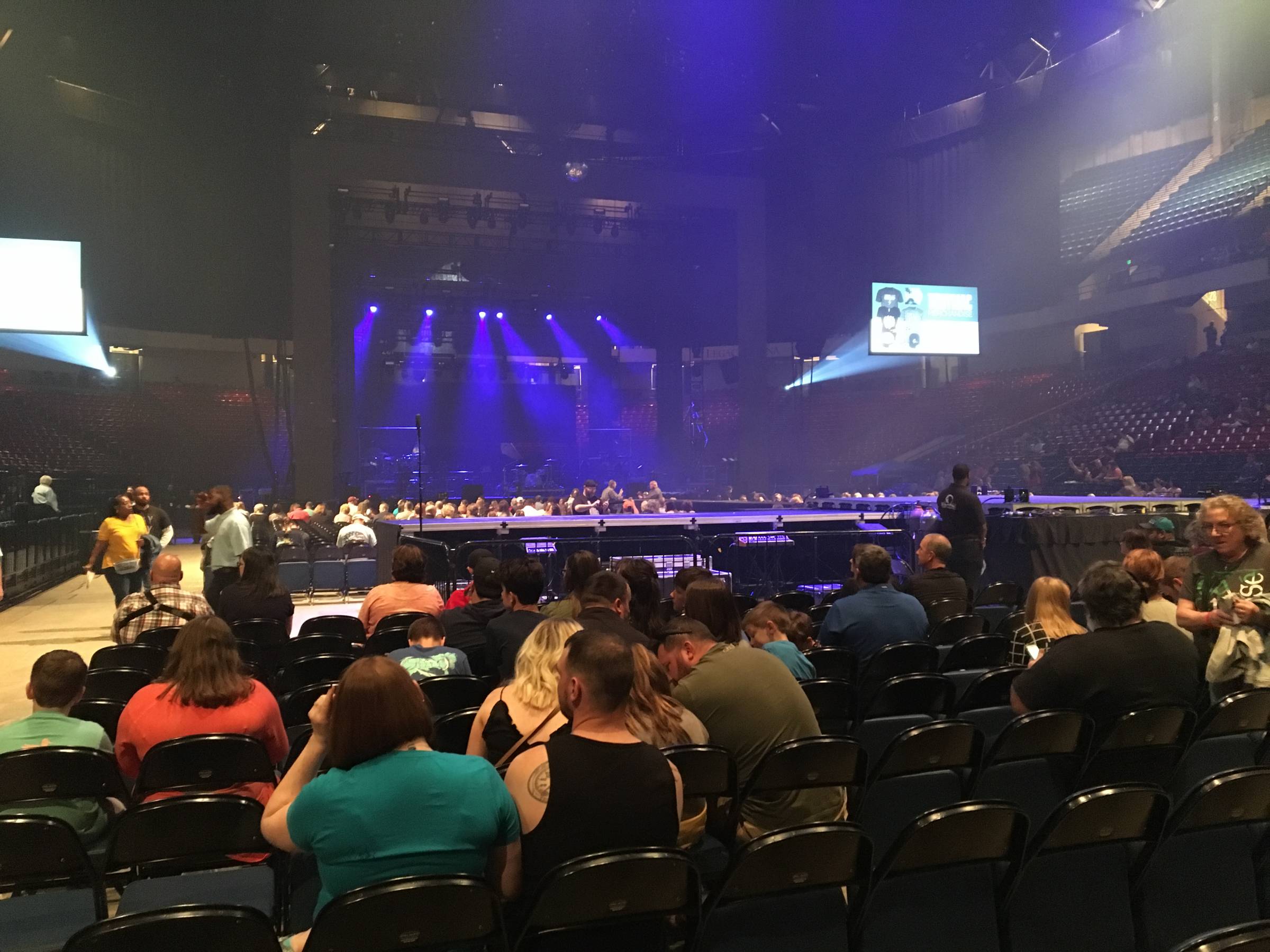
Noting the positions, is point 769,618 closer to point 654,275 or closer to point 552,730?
point 552,730

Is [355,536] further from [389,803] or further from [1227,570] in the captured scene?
[389,803]

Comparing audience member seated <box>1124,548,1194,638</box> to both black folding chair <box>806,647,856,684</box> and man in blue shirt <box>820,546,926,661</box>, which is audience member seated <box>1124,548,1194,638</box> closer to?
man in blue shirt <box>820,546,926,661</box>

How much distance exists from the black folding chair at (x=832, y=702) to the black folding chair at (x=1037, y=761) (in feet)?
2.64

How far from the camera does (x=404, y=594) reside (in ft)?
20.8

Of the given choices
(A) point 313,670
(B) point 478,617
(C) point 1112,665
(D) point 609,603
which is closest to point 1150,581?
(C) point 1112,665

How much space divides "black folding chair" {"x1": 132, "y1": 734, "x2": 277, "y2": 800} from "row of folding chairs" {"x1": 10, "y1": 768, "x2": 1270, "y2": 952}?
274 millimetres

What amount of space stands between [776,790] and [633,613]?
244 centimetres

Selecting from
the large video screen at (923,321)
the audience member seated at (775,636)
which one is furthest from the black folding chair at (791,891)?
the large video screen at (923,321)

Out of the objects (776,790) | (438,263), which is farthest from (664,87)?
(776,790)

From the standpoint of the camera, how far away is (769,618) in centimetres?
439

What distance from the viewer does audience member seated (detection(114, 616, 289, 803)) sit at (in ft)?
11.1

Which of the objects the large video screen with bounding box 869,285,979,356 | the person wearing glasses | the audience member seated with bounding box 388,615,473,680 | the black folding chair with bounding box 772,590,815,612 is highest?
the large video screen with bounding box 869,285,979,356

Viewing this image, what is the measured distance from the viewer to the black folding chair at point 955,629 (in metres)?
5.84

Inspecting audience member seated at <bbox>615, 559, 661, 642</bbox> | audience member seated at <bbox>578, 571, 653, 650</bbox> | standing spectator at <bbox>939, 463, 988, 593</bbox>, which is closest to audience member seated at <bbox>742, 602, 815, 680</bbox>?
audience member seated at <bbox>578, 571, 653, 650</bbox>
